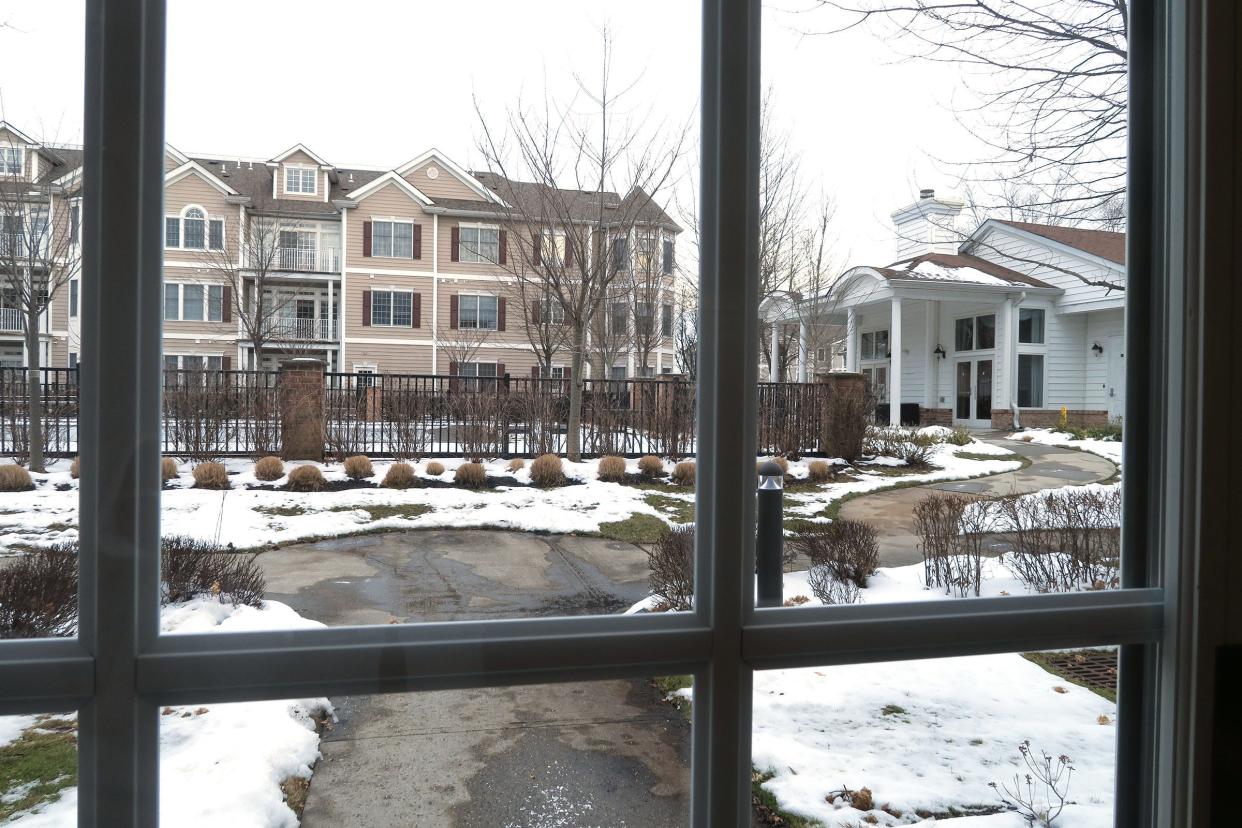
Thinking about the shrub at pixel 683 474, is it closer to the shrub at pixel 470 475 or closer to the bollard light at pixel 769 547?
the bollard light at pixel 769 547

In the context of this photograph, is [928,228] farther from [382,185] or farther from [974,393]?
[382,185]

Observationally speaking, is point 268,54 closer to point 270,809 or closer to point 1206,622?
point 270,809

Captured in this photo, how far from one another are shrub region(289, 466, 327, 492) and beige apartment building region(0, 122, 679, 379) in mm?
550

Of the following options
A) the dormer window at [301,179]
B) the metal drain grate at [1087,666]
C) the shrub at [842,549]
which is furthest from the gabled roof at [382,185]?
the metal drain grate at [1087,666]

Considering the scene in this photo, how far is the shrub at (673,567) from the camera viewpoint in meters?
2.21

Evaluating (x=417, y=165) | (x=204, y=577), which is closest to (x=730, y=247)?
(x=204, y=577)

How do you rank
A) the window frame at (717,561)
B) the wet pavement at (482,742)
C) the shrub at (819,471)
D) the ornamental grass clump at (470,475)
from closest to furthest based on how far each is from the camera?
the window frame at (717,561), the wet pavement at (482,742), the shrub at (819,471), the ornamental grass clump at (470,475)

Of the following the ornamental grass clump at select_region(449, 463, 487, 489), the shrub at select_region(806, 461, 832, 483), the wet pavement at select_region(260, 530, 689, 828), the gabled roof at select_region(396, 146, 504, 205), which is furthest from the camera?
the ornamental grass clump at select_region(449, 463, 487, 489)

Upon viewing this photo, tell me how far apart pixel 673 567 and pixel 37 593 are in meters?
1.65

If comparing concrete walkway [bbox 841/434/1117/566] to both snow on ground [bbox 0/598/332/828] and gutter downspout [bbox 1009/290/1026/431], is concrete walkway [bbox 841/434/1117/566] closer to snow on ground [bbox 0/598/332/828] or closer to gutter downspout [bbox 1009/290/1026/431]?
gutter downspout [bbox 1009/290/1026/431]

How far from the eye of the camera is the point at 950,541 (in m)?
2.45

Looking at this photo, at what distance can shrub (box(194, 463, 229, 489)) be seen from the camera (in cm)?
280

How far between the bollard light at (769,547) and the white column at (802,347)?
47 cm

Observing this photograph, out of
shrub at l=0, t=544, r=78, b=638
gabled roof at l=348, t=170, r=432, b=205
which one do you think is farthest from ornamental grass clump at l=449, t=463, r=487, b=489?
shrub at l=0, t=544, r=78, b=638
